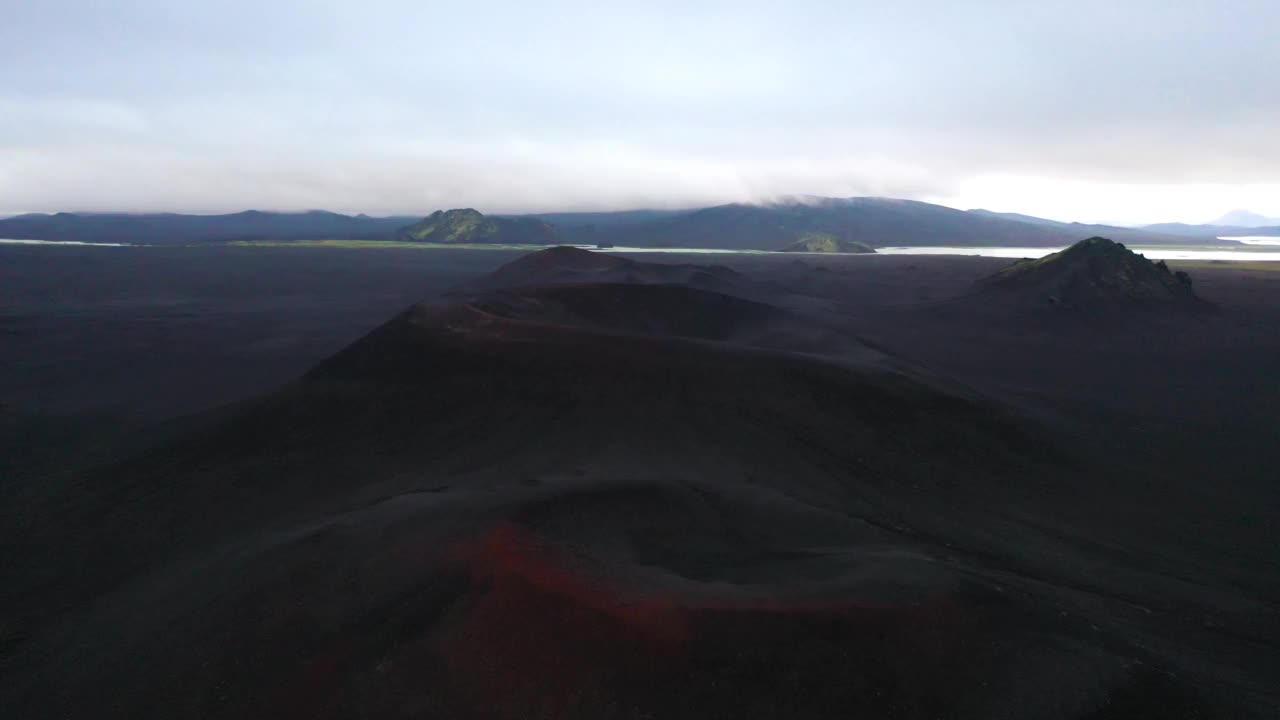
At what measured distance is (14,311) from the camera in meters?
56.8

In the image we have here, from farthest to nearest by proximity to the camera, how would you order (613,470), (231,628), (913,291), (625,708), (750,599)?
(913,291)
(613,470)
(231,628)
(750,599)
(625,708)

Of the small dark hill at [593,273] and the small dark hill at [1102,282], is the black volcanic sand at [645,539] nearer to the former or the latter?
the small dark hill at [1102,282]

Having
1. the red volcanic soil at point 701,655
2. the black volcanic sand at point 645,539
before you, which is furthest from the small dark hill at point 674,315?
the red volcanic soil at point 701,655

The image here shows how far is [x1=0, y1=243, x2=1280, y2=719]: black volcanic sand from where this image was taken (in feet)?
28.9

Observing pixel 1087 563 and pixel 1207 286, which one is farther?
pixel 1207 286

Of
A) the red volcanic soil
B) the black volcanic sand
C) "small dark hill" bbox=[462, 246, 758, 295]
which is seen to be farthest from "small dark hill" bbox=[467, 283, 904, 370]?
the red volcanic soil

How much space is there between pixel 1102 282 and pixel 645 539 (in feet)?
203

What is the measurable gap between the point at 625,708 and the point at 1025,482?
16.3 meters

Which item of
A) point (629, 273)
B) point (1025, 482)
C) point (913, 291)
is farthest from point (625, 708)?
point (913, 291)

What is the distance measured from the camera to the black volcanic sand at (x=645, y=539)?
28.9 feet

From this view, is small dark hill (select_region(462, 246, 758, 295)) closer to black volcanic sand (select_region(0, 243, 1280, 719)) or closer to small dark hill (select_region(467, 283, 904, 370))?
small dark hill (select_region(467, 283, 904, 370))

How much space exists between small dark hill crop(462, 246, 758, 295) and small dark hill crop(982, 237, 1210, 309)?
25617 millimetres

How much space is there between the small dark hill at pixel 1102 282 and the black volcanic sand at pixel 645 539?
74.9ft

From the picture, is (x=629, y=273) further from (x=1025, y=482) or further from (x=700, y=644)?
(x=700, y=644)
